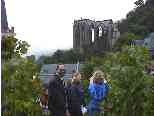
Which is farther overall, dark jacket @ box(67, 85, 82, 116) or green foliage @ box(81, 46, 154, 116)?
dark jacket @ box(67, 85, 82, 116)

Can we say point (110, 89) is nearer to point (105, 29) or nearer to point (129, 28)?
point (129, 28)

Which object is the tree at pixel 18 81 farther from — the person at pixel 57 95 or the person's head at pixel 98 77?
the person's head at pixel 98 77

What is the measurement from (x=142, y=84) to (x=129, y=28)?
81.9m

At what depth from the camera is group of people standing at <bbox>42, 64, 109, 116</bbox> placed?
1036 centimetres

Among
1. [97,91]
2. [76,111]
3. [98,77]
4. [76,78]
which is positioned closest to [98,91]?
[97,91]

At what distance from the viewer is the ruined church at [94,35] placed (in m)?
106

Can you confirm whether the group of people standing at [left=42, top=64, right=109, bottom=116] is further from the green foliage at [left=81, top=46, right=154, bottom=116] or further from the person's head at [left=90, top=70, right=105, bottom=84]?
the green foliage at [left=81, top=46, right=154, bottom=116]

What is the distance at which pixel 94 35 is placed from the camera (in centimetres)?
11806

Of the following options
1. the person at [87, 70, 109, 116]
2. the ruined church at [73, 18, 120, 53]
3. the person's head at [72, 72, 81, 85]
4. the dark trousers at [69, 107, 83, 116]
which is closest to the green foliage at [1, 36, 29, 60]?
the person's head at [72, 72, 81, 85]

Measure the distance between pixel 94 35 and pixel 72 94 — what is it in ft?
353

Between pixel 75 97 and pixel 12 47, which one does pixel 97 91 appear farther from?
pixel 12 47

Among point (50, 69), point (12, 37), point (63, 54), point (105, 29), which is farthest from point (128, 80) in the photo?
point (105, 29)

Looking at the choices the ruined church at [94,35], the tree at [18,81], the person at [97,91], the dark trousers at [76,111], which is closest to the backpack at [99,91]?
the person at [97,91]

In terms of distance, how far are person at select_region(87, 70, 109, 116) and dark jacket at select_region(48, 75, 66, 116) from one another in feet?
1.82
